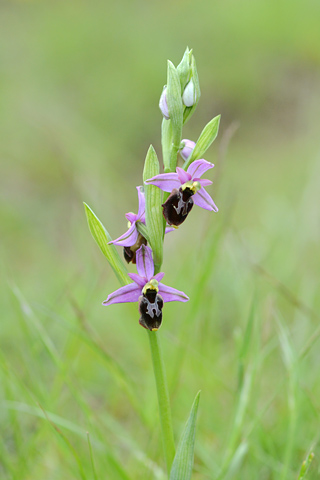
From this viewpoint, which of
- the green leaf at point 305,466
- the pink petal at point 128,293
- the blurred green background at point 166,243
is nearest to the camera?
the green leaf at point 305,466

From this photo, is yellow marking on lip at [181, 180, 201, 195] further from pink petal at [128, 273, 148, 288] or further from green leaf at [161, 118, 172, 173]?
pink petal at [128, 273, 148, 288]

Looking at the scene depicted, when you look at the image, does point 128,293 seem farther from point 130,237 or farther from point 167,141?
point 167,141

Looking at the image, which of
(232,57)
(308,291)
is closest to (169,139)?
(308,291)

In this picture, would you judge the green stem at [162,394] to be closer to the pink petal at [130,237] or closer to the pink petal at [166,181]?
the pink petal at [130,237]

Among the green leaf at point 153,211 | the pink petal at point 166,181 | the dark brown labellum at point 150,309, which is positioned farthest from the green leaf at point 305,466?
the pink petal at point 166,181

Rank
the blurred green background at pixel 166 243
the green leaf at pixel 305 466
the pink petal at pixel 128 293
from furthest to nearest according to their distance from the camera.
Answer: the blurred green background at pixel 166 243 → the pink petal at pixel 128 293 → the green leaf at pixel 305 466

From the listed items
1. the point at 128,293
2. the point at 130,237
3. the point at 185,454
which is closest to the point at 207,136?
the point at 130,237
